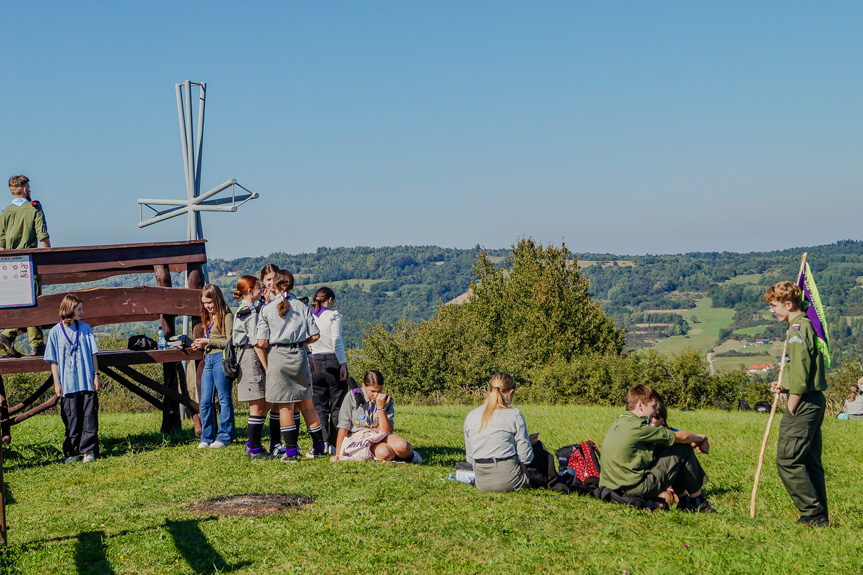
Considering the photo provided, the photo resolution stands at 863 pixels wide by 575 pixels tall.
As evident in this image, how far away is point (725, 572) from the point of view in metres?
5.25

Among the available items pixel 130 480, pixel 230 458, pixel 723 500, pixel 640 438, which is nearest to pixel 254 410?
pixel 230 458

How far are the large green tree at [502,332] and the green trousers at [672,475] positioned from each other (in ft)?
98.3

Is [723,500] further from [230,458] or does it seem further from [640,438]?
[230,458]

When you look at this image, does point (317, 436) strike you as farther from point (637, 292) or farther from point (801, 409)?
point (637, 292)

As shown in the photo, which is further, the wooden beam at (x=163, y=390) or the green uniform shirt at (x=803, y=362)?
the wooden beam at (x=163, y=390)

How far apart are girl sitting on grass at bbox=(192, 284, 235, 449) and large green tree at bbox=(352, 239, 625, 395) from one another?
2820cm

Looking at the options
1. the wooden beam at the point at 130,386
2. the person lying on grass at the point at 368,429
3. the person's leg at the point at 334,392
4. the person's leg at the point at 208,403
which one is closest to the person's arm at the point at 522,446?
the person lying on grass at the point at 368,429

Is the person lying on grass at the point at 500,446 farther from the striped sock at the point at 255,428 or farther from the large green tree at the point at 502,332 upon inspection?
the large green tree at the point at 502,332

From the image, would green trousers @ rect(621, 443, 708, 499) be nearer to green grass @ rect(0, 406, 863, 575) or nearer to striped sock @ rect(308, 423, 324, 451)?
green grass @ rect(0, 406, 863, 575)

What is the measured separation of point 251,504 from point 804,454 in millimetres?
5082

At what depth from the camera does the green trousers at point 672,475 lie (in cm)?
769

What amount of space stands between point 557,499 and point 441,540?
1.97 meters

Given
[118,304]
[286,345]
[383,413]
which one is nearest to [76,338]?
[118,304]

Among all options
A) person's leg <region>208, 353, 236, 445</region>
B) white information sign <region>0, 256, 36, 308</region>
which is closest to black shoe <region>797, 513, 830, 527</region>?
person's leg <region>208, 353, 236, 445</region>
